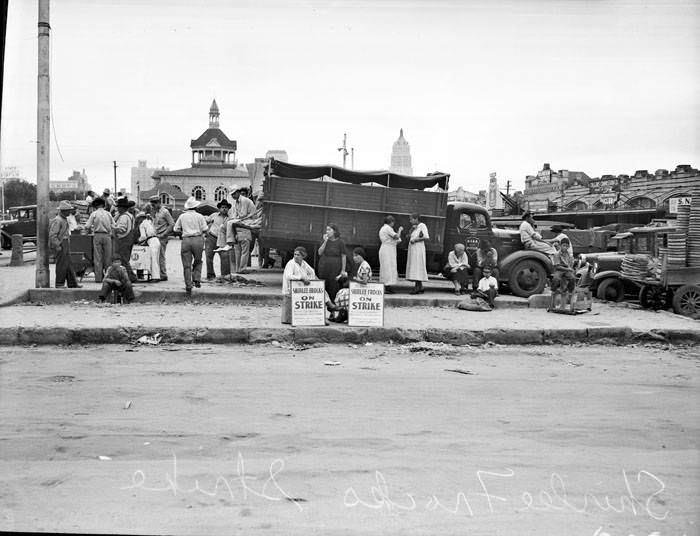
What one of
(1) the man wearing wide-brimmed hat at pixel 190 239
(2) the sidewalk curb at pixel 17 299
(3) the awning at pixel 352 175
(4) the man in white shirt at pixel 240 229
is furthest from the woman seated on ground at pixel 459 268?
(2) the sidewalk curb at pixel 17 299

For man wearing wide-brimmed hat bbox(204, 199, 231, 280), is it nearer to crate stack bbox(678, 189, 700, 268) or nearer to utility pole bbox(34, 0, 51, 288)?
utility pole bbox(34, 0, 51, 288)

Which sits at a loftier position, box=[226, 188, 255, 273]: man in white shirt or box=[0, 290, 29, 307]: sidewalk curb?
box=[226, 188, 255, 273]: man in white shirt

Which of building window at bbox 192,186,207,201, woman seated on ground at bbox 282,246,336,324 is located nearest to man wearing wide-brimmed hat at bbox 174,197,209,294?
woman seated on ground at bbox 282,246,336,324

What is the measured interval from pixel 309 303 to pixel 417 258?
4.76m

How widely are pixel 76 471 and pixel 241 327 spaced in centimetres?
543

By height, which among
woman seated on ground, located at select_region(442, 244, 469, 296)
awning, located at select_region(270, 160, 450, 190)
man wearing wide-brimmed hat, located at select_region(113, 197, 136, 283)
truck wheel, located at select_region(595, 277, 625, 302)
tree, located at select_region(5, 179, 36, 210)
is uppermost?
tree, located at select_region(5, 179, 36, 210)

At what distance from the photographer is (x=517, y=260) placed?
569 inches

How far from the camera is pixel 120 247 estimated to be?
13.8 metres

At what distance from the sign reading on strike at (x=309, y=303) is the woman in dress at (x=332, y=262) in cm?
124

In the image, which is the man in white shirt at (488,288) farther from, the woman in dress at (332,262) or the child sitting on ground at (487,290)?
the woman in dress at (332,262)

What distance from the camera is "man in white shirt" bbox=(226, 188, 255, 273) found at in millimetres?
15203

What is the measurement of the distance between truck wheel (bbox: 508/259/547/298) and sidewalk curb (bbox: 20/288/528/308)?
0.87 m

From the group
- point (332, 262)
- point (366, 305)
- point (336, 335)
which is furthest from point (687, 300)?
point (336, 335)

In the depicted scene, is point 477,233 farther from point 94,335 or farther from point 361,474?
point 361,474
